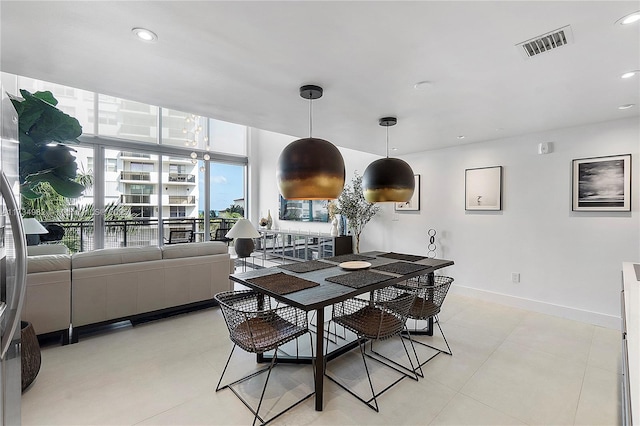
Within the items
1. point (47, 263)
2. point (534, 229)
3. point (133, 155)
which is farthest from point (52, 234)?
point (534, 229)

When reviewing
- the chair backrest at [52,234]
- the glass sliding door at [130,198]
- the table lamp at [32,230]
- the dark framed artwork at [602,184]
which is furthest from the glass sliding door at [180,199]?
the dark framed artwork at [602,184]

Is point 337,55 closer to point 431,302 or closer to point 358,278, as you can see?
point 358,278

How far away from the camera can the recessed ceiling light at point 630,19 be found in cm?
153

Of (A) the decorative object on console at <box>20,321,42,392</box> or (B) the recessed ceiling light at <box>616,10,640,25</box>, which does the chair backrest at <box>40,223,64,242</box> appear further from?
(B) the recessed ceiling light at <box>616,10,640,25</box>

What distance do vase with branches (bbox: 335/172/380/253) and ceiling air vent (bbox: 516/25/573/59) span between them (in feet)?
12.6

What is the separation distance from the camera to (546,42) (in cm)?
179

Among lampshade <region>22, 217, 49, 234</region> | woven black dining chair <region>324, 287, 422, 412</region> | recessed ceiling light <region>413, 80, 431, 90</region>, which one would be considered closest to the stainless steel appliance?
woven black dining chair <region>324, 287, 422, 412</region>

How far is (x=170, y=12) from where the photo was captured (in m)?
1.52

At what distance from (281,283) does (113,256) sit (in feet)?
6.79

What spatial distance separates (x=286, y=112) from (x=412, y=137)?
6.46 ft

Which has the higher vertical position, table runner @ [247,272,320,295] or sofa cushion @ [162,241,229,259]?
sofa cushion @ [162,241,229,259]

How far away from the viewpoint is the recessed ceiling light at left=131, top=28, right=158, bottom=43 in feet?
5.47

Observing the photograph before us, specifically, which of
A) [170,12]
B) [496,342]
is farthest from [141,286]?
[496,342]

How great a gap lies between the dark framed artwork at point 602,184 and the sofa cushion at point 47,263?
573 centimetres
